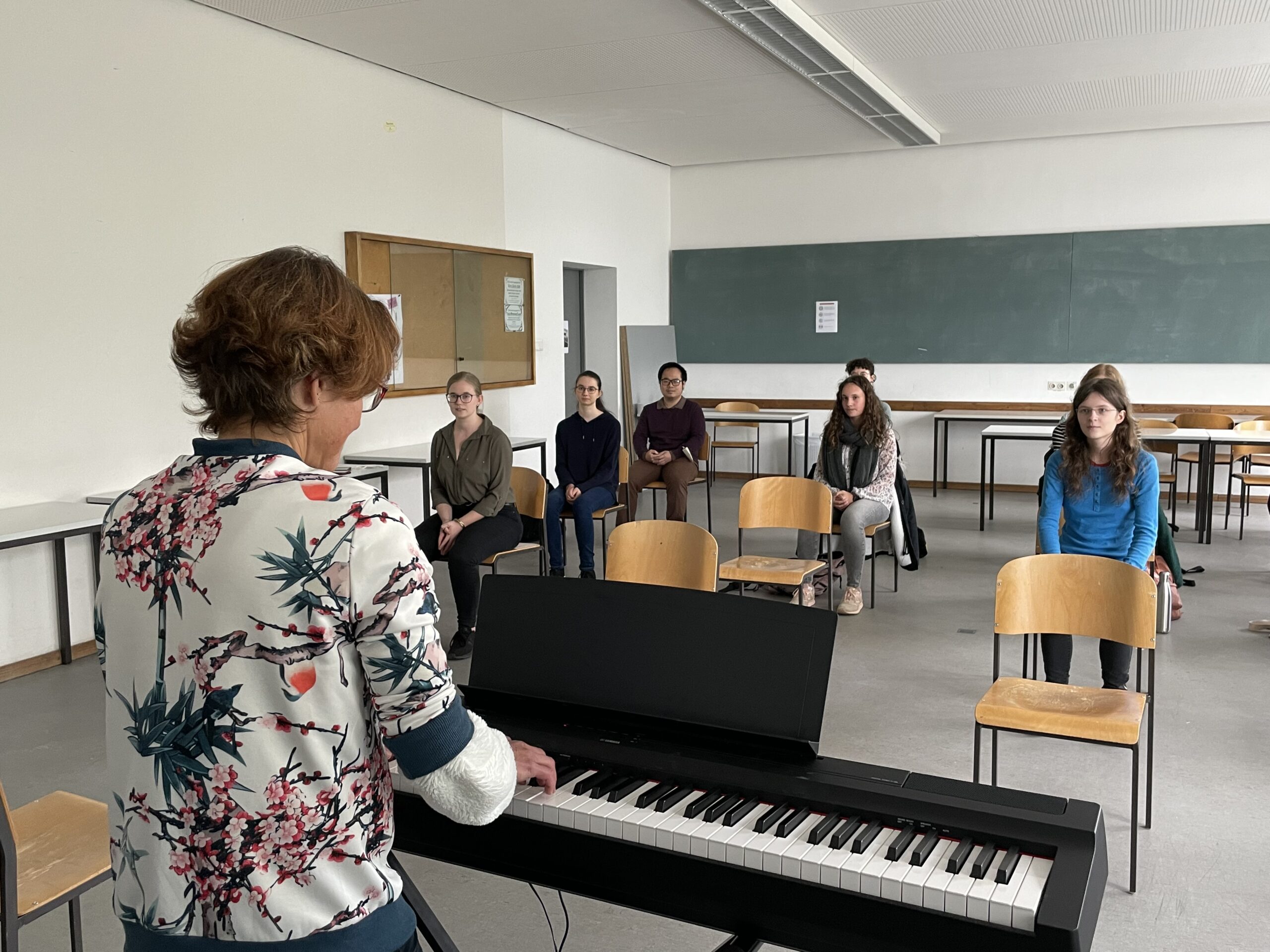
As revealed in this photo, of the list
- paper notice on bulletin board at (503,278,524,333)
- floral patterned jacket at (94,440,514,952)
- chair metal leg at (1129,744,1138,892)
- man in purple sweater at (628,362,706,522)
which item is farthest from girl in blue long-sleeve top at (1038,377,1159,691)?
paper notice on bulletin board at (503,278,524,333)

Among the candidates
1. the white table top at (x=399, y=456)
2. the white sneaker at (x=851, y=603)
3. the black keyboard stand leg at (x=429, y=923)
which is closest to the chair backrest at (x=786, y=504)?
the white sneaker at (x=851, y=603)

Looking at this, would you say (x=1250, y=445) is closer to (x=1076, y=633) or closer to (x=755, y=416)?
(x=755, y=416)

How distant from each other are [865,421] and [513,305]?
323cm

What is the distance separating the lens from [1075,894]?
4.09 feet

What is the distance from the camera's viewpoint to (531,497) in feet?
17.0

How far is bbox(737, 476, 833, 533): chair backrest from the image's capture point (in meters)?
4.73

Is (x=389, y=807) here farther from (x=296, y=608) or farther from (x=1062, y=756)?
(x=1062, y=756)

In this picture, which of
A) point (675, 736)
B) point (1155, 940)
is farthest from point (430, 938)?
point (1155, 940)

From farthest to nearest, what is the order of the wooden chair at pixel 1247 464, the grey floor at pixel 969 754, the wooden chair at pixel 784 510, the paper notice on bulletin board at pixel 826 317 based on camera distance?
the paper notice on bulletin board at pixel 826 317
the wooden chair at pixel 1247 464
the wooden chair at pixel 784 510
the grey floor at pixel 969 754

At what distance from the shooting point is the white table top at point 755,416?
8.68 meters

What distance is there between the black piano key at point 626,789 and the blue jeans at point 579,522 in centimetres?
413

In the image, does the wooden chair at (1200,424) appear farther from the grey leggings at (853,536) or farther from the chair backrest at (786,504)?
the chair backrest at (786,504)

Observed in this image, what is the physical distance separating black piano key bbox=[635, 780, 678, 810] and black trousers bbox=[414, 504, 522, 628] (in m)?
3.17

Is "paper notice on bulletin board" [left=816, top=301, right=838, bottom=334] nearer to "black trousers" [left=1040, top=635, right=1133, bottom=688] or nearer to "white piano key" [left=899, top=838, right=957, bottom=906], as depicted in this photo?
"black trousers" [left=1040, top=635, right=1133, bottom=688]
